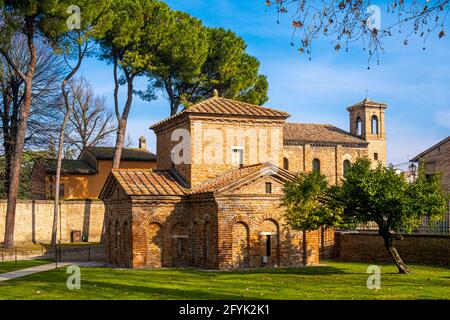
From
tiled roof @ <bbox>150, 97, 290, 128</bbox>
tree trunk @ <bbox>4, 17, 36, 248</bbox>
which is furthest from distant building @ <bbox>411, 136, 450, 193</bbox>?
tree trunk @ <bbox>4, 17, 36, 248</bbox>

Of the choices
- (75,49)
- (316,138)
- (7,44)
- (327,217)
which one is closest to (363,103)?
(316,138)

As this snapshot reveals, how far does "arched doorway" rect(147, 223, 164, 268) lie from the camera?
944 inches

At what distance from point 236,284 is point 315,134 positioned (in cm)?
3509

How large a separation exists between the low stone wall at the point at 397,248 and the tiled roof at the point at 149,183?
8165mm

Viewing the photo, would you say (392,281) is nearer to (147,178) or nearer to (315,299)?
(315,299)

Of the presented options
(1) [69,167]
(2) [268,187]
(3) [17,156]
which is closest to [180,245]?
(2) [268,187]

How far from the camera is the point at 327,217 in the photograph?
1973 centimetres

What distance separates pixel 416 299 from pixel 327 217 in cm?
582

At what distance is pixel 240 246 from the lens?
22.9m

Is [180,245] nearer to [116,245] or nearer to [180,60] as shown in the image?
[116,245]

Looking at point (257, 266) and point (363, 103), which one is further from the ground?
point (363, 103)

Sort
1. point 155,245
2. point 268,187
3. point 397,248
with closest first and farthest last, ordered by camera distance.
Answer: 1. point 268,187
2. point 155,245
3. point 397,248

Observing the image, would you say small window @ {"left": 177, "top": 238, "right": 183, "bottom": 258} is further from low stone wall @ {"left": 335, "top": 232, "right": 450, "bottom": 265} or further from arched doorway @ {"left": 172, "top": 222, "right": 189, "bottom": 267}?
low stone wall @ {"left": 335, "top": 232, "right": 450, "bottom": 265}

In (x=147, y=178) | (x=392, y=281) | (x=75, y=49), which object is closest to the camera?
(x=392, y=281)
